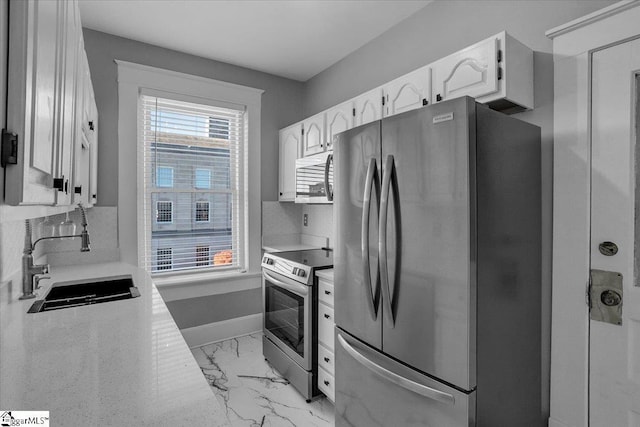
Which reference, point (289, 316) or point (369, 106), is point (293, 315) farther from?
point (369, 106)

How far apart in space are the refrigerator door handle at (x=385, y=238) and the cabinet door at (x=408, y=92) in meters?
0.68

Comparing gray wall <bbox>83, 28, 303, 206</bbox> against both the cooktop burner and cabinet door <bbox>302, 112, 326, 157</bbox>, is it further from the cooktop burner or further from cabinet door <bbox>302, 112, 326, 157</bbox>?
the cooktop burner

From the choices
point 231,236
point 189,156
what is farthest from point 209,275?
point 189,156

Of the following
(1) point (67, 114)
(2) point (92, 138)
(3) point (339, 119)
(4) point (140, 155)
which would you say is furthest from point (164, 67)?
(1) point (67, 114)

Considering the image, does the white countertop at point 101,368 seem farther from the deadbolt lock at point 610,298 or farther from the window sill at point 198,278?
the deadbolt lock at point 610,298

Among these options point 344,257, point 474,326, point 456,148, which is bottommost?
point 474,326

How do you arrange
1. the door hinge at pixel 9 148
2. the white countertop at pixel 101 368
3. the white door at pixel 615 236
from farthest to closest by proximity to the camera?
the white door at pixel 615 236
the white countertop at pixel 101 368
the door hinge at pixel 9 148

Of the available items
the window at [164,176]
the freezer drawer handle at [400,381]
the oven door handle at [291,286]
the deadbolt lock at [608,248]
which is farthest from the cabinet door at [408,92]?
the window at [164,176]

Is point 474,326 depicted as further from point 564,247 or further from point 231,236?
point 231,236

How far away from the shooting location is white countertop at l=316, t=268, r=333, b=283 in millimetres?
2204

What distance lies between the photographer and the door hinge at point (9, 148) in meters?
0.52

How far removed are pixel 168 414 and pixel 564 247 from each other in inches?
71.8

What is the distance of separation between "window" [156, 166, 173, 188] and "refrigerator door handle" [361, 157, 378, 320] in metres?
2.24

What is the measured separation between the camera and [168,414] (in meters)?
0.77
